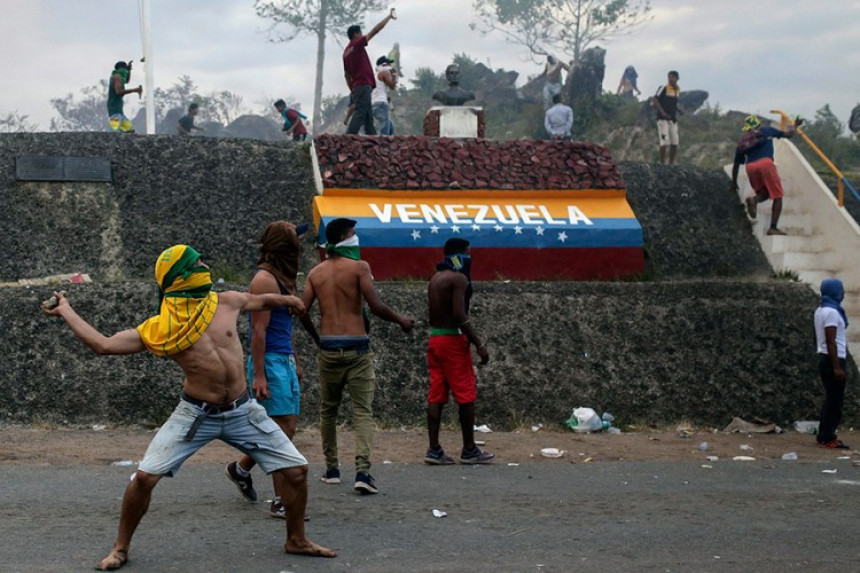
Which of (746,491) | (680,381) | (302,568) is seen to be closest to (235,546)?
(302,568)

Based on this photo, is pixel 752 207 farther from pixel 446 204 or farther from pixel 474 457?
pixel 474 457

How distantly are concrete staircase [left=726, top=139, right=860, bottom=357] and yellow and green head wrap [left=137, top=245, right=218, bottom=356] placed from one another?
9840 millimetres

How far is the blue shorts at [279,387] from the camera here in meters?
7.31

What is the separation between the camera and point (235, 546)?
6.32m

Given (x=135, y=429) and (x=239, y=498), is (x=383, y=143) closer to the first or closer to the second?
Result: (x=135, y=429)

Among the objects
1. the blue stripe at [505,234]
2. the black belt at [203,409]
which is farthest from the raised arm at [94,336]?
the blue stripe at [505,234]

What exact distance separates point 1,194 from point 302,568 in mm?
9924

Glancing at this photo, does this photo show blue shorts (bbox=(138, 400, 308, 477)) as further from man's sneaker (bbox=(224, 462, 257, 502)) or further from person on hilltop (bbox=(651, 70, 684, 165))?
person on hilltop (bbox=(651, 70, 684, 165))

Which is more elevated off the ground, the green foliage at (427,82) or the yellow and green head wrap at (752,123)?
the green foliage at (427,82)

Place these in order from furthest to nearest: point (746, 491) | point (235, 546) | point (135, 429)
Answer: point (135, 429) → point (746, 491) → point (235, 546)

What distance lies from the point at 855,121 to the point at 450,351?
14.2 meters

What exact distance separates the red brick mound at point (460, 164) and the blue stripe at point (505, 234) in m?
0.83

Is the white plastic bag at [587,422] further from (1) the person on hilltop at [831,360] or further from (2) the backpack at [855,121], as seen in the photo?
(2) the backpack at [855,121]

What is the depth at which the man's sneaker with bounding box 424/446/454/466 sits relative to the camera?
9.38 m
